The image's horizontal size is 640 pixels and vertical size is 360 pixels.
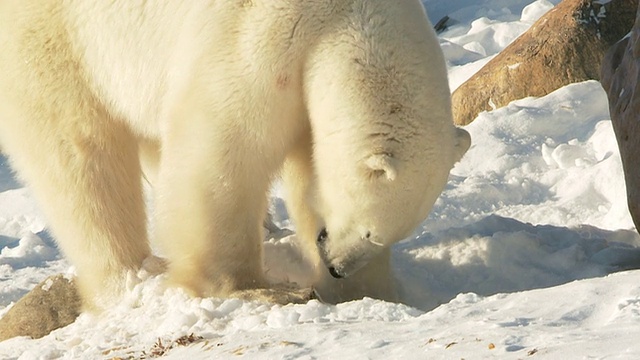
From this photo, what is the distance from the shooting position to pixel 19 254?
8836 mm

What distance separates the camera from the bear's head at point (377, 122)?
16.4ft

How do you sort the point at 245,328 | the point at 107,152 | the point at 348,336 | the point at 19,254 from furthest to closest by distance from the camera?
the point at 19,254
the point at 107,152
the point at 245,328
the point at 348,336

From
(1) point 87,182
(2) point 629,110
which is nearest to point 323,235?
(1) point 87,182

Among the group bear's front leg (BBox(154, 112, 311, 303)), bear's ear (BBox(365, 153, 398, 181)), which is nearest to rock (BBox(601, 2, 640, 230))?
bear's ear (BBox(365, 153, 398, 181))

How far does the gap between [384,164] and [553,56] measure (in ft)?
17.4

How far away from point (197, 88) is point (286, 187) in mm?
1046

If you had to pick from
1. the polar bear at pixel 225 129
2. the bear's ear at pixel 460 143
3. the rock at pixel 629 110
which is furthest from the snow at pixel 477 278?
the bear's ear at pixel 460 143

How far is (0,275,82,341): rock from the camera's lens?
6.20 meters

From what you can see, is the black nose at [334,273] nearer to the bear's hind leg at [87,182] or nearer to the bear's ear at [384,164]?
the bear's ear at [384,164]

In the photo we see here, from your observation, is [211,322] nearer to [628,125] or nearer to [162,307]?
[162,307]

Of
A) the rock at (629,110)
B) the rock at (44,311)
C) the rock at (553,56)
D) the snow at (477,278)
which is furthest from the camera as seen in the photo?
the rock at (553,56)

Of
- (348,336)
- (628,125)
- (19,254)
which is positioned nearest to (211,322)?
(348,336)

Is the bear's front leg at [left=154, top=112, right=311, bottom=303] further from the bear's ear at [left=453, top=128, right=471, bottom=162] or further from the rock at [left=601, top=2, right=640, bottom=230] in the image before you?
the rock at [left=601, top=2, right=640, bottom=230]

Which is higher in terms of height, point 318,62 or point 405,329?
point 318,62
